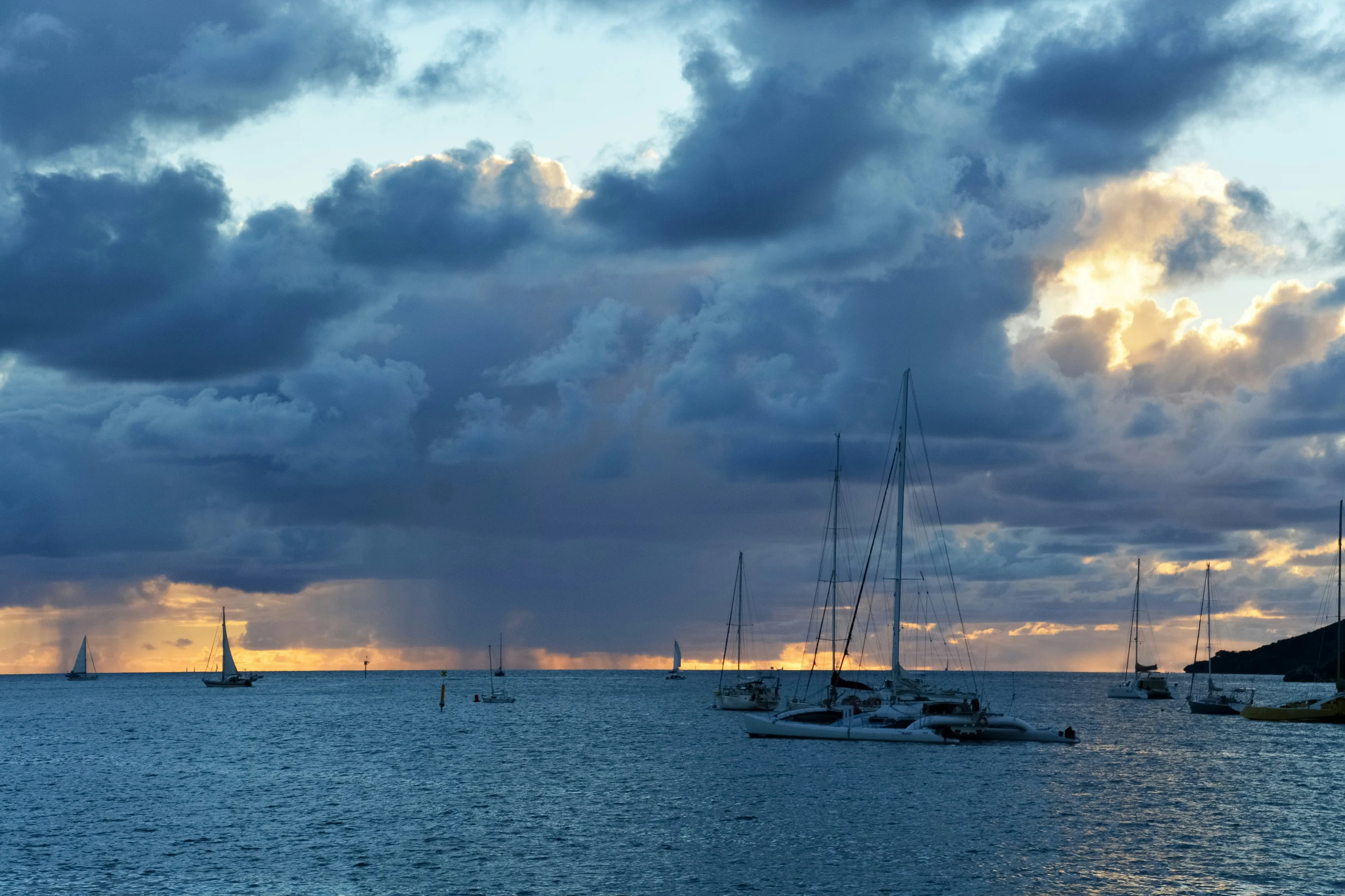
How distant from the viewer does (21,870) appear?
5619cm

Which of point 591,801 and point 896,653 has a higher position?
point 896,653

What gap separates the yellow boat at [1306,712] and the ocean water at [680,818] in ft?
79.6

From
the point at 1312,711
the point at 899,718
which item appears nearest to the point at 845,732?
the point at 899,718

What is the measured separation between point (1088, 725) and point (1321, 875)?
109967mm

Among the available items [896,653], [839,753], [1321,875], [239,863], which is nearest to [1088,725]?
[896,653]

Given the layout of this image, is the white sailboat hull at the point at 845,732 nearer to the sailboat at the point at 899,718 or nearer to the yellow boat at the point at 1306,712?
the sailboat at the point at 899,718

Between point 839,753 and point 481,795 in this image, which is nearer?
point 481,795

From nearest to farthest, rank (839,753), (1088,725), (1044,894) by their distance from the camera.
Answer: (1044,894) → (839,753) → (1088,725)

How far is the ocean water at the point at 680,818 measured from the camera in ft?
177

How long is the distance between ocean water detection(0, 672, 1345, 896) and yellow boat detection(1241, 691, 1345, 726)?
79.6 feet

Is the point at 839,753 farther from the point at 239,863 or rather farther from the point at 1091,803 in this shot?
the point at 239,863

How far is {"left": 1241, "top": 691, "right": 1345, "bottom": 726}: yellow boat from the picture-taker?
495 ft

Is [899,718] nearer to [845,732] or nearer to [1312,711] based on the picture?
[845,732]

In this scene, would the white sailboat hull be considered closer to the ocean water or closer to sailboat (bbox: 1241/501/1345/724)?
the ocean water
